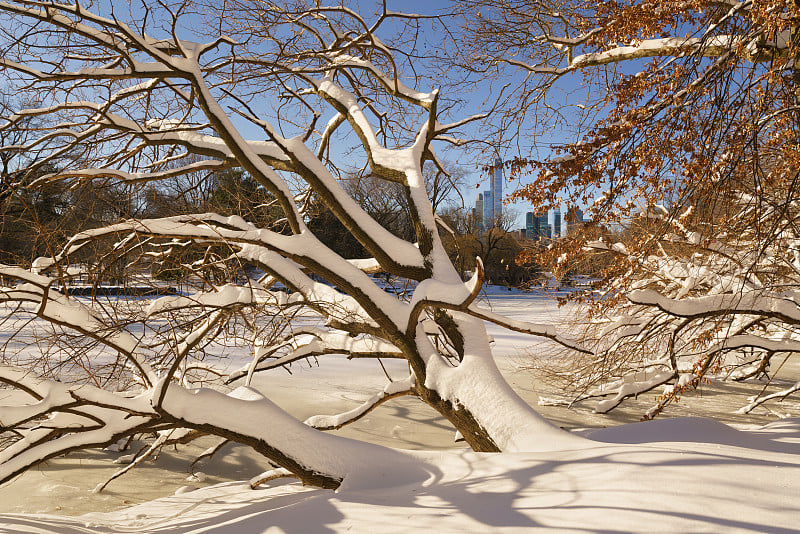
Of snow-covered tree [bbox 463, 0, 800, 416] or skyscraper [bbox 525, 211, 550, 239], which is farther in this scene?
skyscraper [bbox 525, 211, 550, 239]

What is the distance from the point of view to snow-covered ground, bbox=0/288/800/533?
8.04 ft

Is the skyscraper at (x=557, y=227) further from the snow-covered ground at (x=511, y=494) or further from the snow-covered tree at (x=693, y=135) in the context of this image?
the snow-covered ground at (x=511, y=494)

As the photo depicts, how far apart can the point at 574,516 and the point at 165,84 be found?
5500 millimetres

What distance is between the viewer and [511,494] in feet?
9.55

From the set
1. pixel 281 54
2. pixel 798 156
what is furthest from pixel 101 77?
pixel 798 156

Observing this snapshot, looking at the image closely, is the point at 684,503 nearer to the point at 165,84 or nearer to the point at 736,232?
the point at 736,232

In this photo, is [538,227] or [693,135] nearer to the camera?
[693,135]

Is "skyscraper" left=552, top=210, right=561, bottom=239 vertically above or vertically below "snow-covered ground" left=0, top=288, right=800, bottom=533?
above

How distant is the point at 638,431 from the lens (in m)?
4.89

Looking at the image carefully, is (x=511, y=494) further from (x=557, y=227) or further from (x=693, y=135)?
(x=557, y=227)

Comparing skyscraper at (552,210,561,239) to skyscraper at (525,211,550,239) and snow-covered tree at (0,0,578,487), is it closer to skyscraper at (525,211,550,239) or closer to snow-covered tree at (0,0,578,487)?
skyscraper at (525,211,550,239)

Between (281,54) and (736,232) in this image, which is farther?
(736,232)

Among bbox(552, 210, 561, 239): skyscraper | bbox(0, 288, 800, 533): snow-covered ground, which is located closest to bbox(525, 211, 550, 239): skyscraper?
bbox(552, 210, 561, 239): skyscraper

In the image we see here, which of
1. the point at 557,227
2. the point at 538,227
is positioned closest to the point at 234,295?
the point at 538,227
